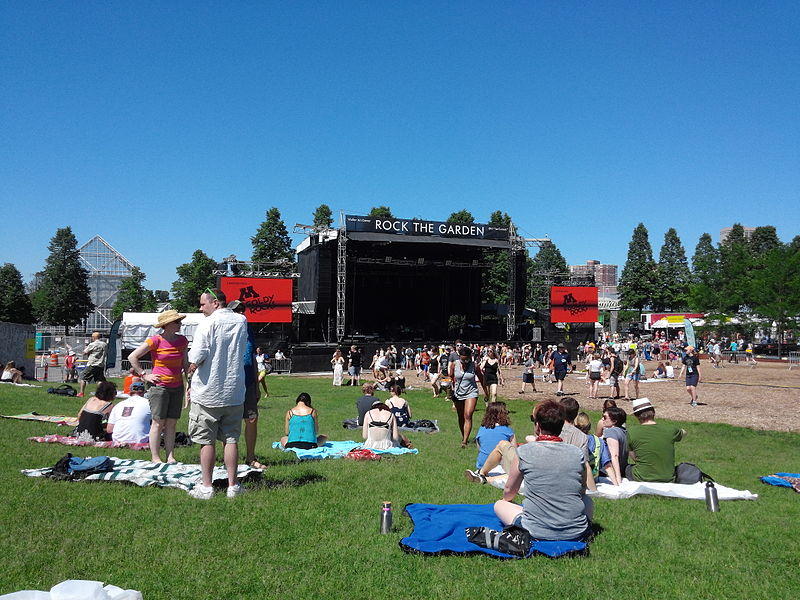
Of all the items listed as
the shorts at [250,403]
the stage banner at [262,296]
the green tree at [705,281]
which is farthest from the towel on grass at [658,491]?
the green tree at [705,281]

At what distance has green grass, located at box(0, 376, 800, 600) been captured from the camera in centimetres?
351

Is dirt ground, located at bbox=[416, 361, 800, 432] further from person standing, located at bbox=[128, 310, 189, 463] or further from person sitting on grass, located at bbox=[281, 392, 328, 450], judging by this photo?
person standing, located at bbox=[128, 310, 189, 463]

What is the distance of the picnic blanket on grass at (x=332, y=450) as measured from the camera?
25.5ft

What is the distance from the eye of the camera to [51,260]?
64.1 meters

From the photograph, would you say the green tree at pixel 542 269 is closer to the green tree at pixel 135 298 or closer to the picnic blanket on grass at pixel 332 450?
the green tree at pixel 135 298

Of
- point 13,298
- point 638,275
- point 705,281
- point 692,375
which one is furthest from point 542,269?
point 692,375

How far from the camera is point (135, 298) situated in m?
83.3

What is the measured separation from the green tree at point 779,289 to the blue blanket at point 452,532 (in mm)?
44339

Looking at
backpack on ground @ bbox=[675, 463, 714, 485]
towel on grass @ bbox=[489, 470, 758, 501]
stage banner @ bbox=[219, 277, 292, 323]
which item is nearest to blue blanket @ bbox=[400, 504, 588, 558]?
towel on grass @ bbox=[489, 470, 758, 501]

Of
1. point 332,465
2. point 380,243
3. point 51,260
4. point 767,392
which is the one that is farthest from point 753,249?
point 332,465

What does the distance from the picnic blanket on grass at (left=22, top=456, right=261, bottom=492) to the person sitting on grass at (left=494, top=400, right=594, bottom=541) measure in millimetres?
2745

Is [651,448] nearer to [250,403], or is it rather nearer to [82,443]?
[250,403]

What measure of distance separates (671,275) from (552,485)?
86.4 metres

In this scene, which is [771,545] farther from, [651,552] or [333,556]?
[333,556]
